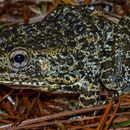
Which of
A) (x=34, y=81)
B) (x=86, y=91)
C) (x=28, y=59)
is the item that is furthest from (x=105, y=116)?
(x=28, y=59)

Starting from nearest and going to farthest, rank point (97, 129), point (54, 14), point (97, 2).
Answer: point (97, 129) → point (54, 14) → point (97, 2)

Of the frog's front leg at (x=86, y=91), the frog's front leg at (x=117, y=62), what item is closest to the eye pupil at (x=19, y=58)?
the frog's front leg at (x=86, y=91)

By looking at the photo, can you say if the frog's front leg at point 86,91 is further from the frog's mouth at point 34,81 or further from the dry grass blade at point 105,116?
the dry grass blade at point 105,116

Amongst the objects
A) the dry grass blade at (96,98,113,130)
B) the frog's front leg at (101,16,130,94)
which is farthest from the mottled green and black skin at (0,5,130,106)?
the dry grass blade at (96,98,113,130)

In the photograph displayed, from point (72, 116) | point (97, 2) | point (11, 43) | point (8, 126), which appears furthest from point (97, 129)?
point (97, 2)

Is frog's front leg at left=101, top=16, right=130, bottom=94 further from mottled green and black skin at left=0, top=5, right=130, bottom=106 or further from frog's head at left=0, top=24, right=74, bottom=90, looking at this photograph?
frog's head at left=0, top=24, right=74, bottom=90

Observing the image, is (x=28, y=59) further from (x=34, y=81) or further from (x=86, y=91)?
(x=86, y=91)

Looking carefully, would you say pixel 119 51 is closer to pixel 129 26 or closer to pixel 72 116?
pixel 129 26
